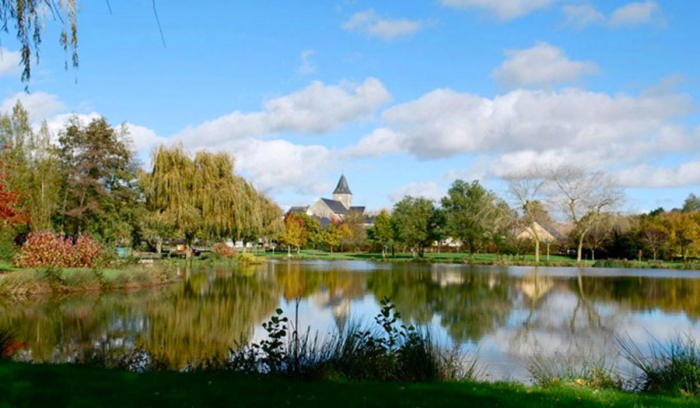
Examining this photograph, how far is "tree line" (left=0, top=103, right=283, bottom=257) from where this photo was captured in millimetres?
26719

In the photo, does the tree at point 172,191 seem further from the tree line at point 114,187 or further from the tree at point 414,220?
the tree at point 414,220

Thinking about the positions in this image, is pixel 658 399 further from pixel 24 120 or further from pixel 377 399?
pixel 24 120

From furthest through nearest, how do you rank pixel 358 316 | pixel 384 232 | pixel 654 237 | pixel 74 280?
pixel 384 232, pixel 654 237, pixel 74 280, pixel 358 316

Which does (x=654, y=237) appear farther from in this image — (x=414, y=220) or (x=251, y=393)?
(x=251, y=393)

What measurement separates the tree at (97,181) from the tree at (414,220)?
29634mm

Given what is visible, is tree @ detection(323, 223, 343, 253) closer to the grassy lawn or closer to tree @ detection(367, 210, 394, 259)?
tree @ detection(367, 210, 394, 259)

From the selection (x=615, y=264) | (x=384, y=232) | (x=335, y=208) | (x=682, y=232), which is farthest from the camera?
(x=335, y=208)

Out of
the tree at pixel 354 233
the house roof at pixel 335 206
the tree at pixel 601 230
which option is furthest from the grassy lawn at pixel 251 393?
the house roof at pixel 335 206

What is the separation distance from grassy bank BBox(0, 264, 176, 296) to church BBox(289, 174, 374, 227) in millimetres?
82208

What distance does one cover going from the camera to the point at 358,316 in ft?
46.2

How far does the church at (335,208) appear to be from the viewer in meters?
114

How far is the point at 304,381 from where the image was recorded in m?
6.36

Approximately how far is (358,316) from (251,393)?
28.1 feet

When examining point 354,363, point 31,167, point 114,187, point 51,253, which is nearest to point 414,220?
point 114,187
